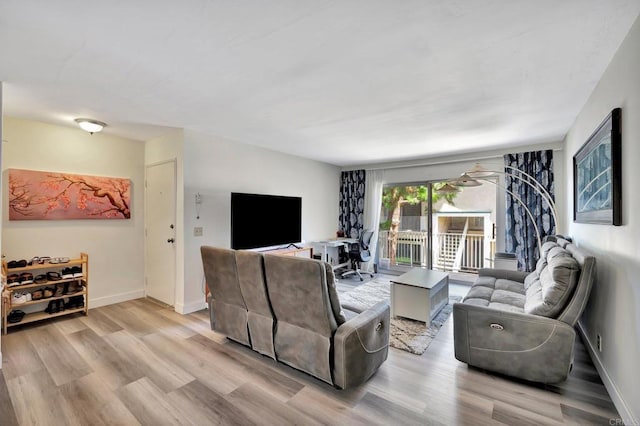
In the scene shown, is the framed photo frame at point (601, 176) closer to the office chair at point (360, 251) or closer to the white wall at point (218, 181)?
the office chair at point (360, 251)

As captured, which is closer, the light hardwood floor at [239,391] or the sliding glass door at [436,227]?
the light hardwood floor at [239,391]

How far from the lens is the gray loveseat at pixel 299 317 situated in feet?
6.47

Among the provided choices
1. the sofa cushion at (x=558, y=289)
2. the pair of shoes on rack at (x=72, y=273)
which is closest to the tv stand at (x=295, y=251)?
the pair of shoes on rack at (x=72, y=273)

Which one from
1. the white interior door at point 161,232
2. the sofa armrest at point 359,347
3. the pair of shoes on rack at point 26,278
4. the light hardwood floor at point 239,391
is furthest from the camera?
the white interior door at point 161,232

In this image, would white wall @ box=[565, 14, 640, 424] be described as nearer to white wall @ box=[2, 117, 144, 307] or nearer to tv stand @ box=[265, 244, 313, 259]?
tv stand @ box=[265, 244, 313, 259]

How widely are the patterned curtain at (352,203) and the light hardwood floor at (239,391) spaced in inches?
144

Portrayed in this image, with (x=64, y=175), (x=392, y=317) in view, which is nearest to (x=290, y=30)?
(x=392, y=317)

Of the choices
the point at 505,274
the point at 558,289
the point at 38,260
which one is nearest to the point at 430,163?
the point at 505,274

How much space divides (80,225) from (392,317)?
4.18 metres

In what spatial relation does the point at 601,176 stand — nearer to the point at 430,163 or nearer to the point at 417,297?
the point at 417,297

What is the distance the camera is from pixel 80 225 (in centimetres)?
371

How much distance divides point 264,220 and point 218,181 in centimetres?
88

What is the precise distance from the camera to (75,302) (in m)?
3.56

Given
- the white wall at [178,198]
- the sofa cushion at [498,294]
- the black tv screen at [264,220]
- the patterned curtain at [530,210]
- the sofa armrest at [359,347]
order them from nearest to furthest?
the sofa armrest at [359,347] → the sofa cushion at [498,294] → the white wall at [178,198] → the black tv screen at [264,220] → the patterned curtain at [530,210]
